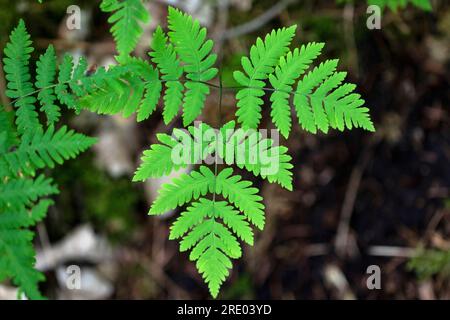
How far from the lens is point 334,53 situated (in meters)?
3.82

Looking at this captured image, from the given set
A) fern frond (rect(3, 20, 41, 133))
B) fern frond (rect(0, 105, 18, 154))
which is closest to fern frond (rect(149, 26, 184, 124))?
fern frond (rect(3, 20, 41, 133))

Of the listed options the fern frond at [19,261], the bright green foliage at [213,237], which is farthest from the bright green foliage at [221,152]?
the fern frond at [19,261]

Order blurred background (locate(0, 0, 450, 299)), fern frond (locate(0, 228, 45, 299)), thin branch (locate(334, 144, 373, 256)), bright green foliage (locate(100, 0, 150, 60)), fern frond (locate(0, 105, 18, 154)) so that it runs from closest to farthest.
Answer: fern frond (locate(0, 228, 45, 299)) < bright green foliage (locate(100, 0, 150, 60)) < fern frond (locate(0, 105, 18, 154)) < blurred background (locate(0, 0, 450, 299)) < thin branch (locate(334, 144, 373, 256))

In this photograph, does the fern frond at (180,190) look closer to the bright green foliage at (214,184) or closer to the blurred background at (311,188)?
the bright green foliage at (214,184)

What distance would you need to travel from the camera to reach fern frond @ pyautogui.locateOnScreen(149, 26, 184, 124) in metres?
2.16

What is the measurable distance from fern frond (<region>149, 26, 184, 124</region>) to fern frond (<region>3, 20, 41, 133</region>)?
1.75 ft

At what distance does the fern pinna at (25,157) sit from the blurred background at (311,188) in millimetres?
1359

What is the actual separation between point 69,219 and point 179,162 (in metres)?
1.76

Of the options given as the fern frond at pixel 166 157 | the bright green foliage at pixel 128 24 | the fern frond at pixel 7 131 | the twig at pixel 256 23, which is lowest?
the fern frond at pixel 166 157

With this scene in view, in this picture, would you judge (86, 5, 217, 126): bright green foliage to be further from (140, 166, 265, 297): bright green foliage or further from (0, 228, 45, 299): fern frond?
(0, 228, 45, 299): fern frond

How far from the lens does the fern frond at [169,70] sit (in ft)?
7.09

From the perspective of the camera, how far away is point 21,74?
2133 mm

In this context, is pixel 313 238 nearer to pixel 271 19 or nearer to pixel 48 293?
pixel 271 19
